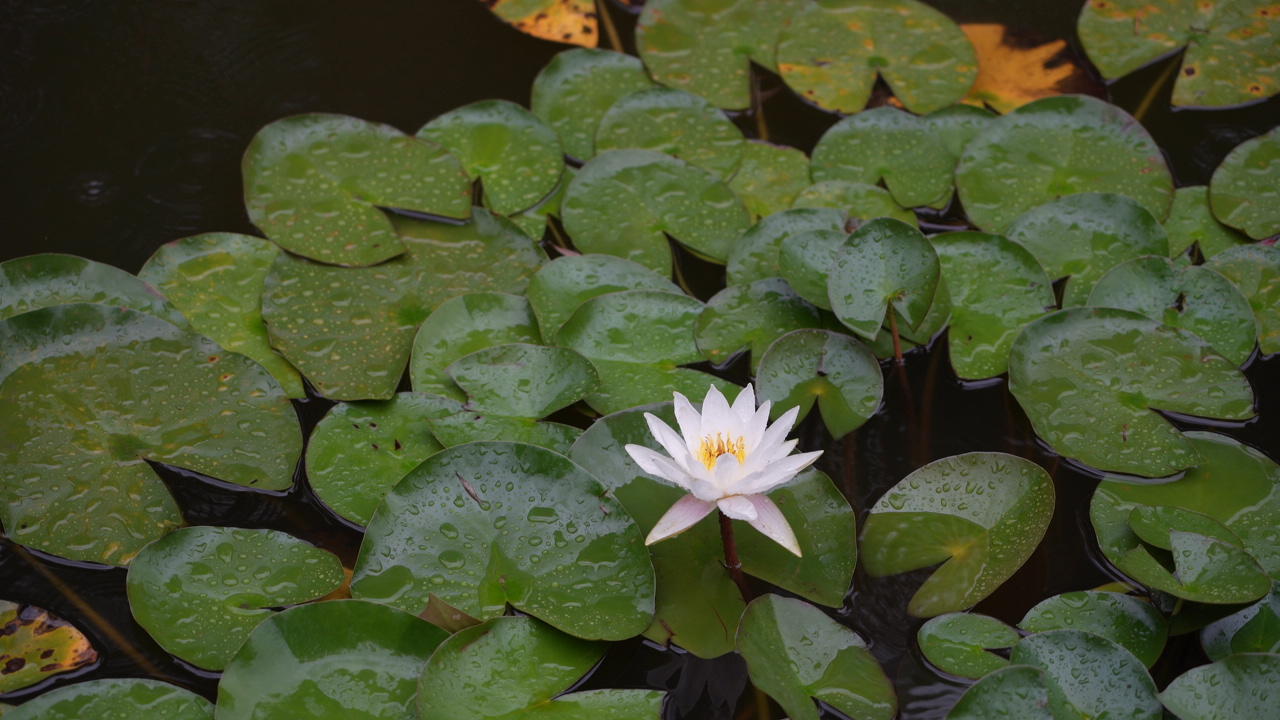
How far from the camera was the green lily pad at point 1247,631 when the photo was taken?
5.71ft

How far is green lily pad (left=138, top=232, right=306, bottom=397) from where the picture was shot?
219 centimetres

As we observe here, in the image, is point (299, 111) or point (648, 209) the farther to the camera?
point (299, 111)

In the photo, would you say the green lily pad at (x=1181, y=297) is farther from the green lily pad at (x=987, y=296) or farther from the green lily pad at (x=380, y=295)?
the green lily pad at (x=380, y=295)

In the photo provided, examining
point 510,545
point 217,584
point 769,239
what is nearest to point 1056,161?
point 769,239

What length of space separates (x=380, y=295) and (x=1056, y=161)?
5.47ft

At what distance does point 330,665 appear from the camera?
1653mm

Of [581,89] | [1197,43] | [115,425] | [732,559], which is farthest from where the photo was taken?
[1197,43]

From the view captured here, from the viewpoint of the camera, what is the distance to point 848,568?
1.85 m

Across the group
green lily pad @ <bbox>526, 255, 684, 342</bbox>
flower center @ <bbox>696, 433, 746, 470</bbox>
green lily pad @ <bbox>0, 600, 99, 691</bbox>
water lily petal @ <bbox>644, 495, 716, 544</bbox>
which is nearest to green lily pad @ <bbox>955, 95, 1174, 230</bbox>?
green lily pad @ <bbox>526, 255, 684, 342</bbox>

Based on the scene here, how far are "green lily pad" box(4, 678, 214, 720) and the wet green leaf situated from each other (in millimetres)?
423

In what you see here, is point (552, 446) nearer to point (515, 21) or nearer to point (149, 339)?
point (149, 339)

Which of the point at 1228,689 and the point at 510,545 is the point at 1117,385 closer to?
the point at 1228,689

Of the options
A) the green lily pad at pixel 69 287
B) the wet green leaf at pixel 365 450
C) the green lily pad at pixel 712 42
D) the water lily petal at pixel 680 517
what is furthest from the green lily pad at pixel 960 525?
the green lily pad at pixel 69 287

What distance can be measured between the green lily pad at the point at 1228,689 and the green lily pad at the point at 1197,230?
108 centimetres
